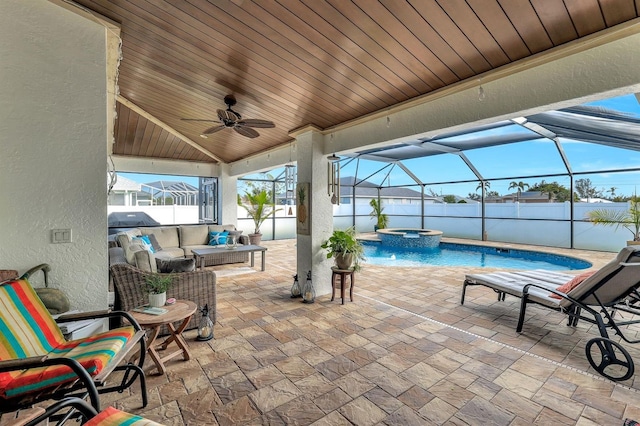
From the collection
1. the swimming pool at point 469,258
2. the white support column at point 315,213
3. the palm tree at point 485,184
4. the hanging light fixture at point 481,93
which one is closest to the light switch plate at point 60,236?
the white support column at point 315,213

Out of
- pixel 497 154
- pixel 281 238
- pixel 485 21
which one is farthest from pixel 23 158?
pixel 497 154

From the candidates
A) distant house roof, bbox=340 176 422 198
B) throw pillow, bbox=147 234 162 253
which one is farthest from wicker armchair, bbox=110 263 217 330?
distant house roof, bbox=340 176 422 198

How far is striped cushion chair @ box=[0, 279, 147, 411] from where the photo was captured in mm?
1535

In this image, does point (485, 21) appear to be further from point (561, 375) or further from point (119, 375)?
point (119, 375)

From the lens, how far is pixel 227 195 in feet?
30.3

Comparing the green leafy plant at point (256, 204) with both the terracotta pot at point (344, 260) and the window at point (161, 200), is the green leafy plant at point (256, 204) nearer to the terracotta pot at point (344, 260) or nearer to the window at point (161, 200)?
the window at point (161, 200)

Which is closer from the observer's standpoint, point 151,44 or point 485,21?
point 485,21

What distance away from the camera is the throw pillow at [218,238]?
728 cm

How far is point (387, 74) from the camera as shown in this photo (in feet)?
10.0

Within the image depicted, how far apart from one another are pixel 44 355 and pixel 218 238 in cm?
557

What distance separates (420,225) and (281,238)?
6.03 m

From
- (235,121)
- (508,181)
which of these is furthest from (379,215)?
(235,121)

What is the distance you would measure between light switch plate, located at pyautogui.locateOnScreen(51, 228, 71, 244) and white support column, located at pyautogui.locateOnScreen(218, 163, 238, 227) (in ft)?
21.9

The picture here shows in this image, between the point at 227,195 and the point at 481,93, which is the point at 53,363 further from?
the point at 227,195
